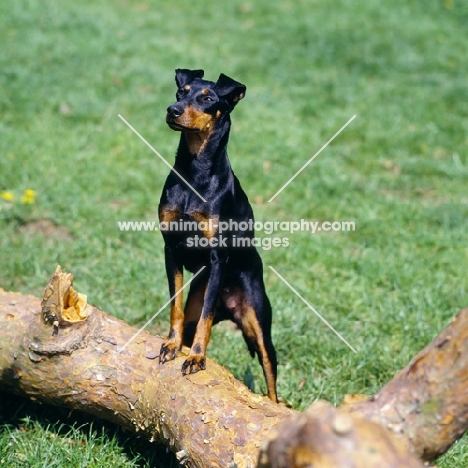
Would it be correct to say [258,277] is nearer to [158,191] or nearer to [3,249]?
[3,249]

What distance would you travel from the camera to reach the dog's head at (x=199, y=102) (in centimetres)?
302

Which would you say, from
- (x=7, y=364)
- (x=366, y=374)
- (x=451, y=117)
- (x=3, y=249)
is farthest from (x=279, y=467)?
(x=451, y=117)

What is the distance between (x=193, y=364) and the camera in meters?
3.04

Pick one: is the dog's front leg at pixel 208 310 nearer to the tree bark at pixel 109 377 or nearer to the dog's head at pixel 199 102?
the tree bark at pixel 109 377

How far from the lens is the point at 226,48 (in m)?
9.24

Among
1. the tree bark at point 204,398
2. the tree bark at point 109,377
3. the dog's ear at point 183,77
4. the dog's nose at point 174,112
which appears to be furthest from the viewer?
the dog's ear at point 183,77

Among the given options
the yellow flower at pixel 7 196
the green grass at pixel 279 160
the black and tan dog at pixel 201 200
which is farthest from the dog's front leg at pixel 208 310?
the yellow flower at pixel 7 196

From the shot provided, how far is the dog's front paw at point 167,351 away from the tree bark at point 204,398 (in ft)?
0.10

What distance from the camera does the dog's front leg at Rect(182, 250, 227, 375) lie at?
308cm

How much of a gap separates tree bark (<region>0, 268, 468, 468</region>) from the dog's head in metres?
0.82

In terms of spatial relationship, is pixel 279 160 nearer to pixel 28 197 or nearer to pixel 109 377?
pixel 28 197

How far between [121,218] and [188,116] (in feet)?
8.70

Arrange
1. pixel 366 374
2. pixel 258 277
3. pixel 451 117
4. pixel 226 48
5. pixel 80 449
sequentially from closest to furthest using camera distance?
pixel 80 449 → pixel 258 277 → pixel 366 374 → pixel 451 117 → pixel 226 48

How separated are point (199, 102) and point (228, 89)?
0.51 ft
